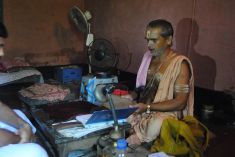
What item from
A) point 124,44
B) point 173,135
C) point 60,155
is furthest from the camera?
point 124,44

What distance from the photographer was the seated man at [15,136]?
5.67 ft

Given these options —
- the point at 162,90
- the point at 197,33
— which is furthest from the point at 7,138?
the point at 197,33

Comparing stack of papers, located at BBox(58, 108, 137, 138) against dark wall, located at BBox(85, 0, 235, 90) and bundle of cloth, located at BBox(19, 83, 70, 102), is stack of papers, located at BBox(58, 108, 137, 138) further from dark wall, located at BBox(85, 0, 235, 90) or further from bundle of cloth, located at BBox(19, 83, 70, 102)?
bundle of cloth, located at BBox(19, 83, 70, 102)

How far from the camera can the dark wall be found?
147 inches

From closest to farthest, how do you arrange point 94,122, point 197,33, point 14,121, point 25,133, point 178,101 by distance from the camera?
1. point 25,133
2. point 14,121
3. point 94,122
4. point 178,101
5. point 197,33

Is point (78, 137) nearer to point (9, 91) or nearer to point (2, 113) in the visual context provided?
point (2, 113)

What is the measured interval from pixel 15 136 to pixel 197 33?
3011mm

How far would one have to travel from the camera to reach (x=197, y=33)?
4074 mm

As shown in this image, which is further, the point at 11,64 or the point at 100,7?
the point at 100,7

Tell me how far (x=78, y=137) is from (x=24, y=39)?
4527 millimetres

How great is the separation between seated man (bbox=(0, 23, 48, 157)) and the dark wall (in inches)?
105

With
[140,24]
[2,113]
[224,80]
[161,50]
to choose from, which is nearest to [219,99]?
[224,80]

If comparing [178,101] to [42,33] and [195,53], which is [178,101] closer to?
[195,53]

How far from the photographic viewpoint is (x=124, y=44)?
5488 mm
